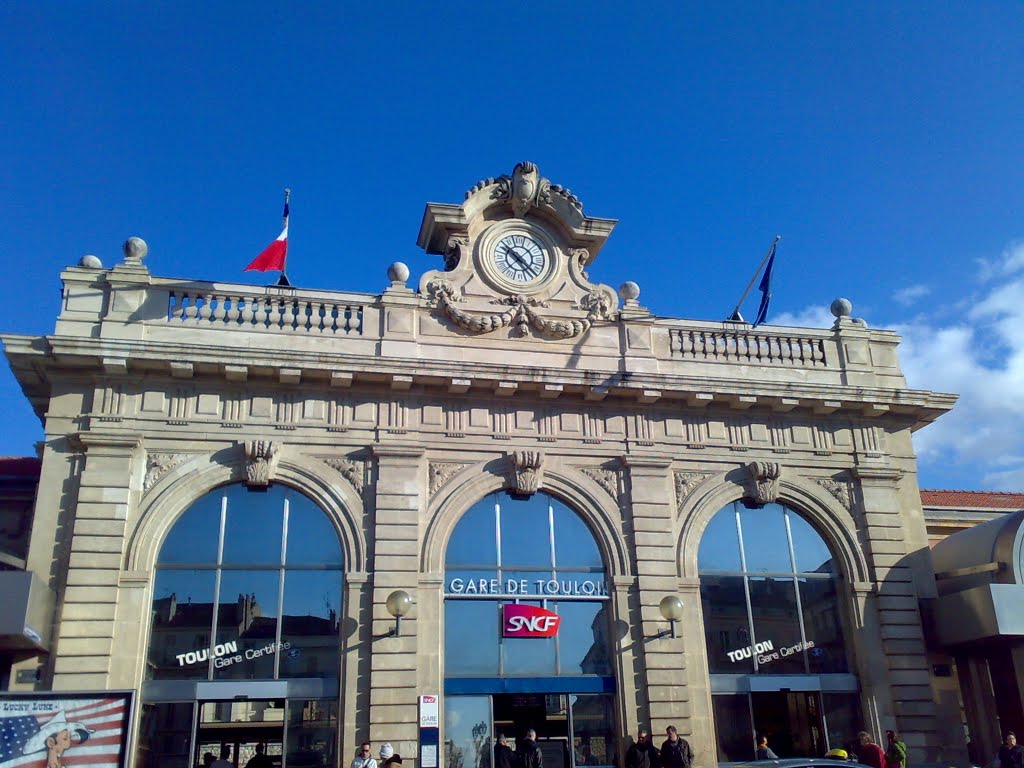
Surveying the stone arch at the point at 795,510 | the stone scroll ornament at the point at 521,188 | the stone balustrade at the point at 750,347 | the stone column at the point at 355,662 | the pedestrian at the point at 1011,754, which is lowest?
the pedestrian at the point at 1011,754

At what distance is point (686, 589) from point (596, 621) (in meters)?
1.86

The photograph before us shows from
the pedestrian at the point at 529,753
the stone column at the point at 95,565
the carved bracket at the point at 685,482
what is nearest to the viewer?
the stone column at the point at 95,565

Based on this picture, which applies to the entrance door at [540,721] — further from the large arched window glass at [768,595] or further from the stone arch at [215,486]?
the stone arch at [215,486]

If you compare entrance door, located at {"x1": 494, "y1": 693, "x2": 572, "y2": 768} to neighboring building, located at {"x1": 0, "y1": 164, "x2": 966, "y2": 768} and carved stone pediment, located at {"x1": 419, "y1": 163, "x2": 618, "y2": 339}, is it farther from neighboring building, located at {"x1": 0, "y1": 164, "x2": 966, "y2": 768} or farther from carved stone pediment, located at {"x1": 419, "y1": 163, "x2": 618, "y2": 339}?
carved stone pediment, located at {"x1": 419, "y1": 163, "x2": 618, "y2": 339}

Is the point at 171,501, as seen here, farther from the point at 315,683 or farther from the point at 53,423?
the point at 315,683

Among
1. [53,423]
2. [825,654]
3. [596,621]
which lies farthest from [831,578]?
[53,423]

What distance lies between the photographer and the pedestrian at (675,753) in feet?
53.5

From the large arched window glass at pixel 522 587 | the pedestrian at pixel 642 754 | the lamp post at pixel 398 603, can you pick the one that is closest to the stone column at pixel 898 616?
the pedestrian at pixel 642 754

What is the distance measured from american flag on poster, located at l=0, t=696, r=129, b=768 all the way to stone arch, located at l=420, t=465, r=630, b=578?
6.67 m

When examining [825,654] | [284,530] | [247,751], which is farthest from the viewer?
[825,654]

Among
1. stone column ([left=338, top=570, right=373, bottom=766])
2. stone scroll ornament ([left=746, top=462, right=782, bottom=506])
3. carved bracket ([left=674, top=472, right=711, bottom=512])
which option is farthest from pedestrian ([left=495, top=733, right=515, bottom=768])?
stone scroll ornament ([left=746, top=462, right=782, bottom=506])

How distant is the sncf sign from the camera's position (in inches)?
722

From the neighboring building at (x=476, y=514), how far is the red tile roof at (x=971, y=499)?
4.42 meters

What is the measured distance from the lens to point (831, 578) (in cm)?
2039
